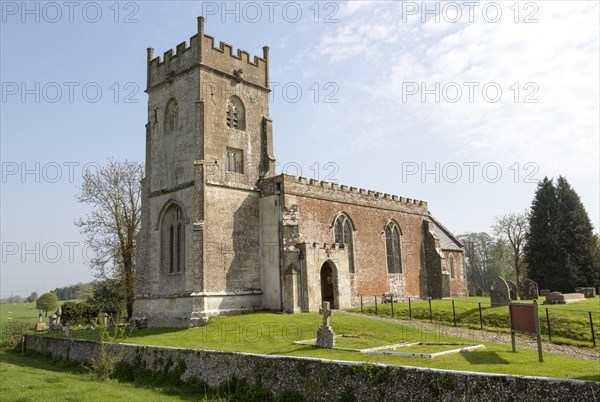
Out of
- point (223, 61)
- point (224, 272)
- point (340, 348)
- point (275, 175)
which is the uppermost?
point (223, 61)

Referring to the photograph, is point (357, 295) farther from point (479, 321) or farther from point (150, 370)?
point (150, 370)

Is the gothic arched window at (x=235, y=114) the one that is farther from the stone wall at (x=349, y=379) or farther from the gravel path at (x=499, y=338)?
the stone wall at (x=349, y=379)

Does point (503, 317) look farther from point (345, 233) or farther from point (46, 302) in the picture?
point (46, 302)

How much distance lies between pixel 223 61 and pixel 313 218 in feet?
33.2

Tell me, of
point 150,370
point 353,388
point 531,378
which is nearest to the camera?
point 531,378

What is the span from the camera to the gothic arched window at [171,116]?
2686cm

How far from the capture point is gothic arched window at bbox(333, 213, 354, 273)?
2934 cm

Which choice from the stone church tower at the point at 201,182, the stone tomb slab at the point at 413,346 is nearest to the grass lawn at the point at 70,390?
the stone tomb slab at the point at 413,346

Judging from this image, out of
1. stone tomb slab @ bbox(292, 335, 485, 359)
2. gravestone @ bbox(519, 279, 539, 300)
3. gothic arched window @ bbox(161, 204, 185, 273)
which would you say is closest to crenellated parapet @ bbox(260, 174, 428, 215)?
gothic arched window @ bbox(161, 204, 185, 273)

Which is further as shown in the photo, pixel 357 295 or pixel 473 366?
pixel 357 295

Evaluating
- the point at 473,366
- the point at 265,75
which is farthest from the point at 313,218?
the point at 473,366

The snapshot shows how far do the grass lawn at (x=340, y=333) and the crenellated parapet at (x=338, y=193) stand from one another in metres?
6.95

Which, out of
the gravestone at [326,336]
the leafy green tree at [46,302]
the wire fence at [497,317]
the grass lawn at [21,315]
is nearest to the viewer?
the gravestone at [326,336]

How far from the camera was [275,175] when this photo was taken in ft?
89.0
